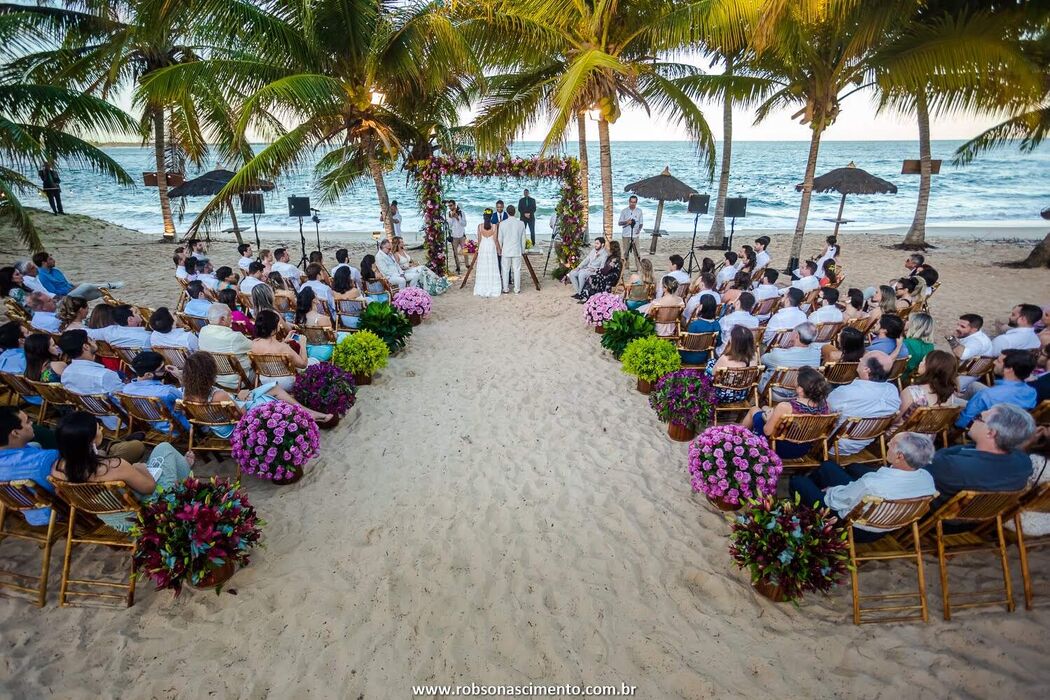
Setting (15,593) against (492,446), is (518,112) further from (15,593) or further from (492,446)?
(15,593)

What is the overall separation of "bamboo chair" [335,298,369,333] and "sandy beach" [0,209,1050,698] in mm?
2653

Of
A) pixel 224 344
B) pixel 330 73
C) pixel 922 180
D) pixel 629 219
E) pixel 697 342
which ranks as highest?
pixel 330 73

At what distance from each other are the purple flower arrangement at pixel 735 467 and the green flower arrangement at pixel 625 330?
10.9 ft

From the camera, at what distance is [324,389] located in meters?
5.70

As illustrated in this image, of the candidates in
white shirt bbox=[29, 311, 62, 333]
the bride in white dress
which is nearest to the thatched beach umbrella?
the bride in white dress

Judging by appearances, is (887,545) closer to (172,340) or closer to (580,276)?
(172,340)

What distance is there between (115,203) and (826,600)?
50.1 m

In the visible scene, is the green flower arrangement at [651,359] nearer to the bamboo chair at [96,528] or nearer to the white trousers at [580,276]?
the white trousers at [580,276]

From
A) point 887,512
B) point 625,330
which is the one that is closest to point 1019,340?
point 887,512

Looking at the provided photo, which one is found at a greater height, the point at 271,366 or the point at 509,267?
the point at 509,267

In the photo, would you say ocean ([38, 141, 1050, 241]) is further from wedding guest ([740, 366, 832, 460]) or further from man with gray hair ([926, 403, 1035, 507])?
man with gray hair ([926, 403, 1035, 507])

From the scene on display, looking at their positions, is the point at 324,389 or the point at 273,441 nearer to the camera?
the point at 273,441

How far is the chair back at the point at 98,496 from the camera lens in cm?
321

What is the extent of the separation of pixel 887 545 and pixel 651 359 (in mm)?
3308
